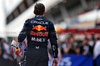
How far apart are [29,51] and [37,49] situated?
0.13 meters

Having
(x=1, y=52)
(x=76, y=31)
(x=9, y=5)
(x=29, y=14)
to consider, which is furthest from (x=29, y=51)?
(x=9, y=5)

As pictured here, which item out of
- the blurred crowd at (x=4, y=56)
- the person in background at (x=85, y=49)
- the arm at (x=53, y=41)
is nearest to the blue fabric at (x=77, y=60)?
the person in background at (x=85, y=49)

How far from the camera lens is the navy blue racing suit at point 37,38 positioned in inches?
119

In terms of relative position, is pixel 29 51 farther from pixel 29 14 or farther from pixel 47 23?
pixel 29 14

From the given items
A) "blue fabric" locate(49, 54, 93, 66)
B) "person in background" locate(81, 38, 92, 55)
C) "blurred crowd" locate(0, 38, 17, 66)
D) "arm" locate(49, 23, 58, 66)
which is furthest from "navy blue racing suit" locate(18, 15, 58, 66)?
"blurred crowd" locate(0, 38, 17, 66)

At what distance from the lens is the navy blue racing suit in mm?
3020

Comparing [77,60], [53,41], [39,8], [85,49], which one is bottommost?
[77,60]

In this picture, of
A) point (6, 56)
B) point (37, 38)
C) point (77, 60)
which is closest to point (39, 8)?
point (37, 38)

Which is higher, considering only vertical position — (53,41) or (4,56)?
(53,41)

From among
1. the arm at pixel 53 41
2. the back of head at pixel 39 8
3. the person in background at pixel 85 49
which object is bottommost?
the person in background at pixel 85 49

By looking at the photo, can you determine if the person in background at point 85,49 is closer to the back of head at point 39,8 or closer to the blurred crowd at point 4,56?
the blurred crowd at point 4,56

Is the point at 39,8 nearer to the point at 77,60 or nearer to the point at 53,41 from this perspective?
the point at 53,41

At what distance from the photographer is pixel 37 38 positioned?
309 centimetres

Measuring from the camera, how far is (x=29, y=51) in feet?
10.0
